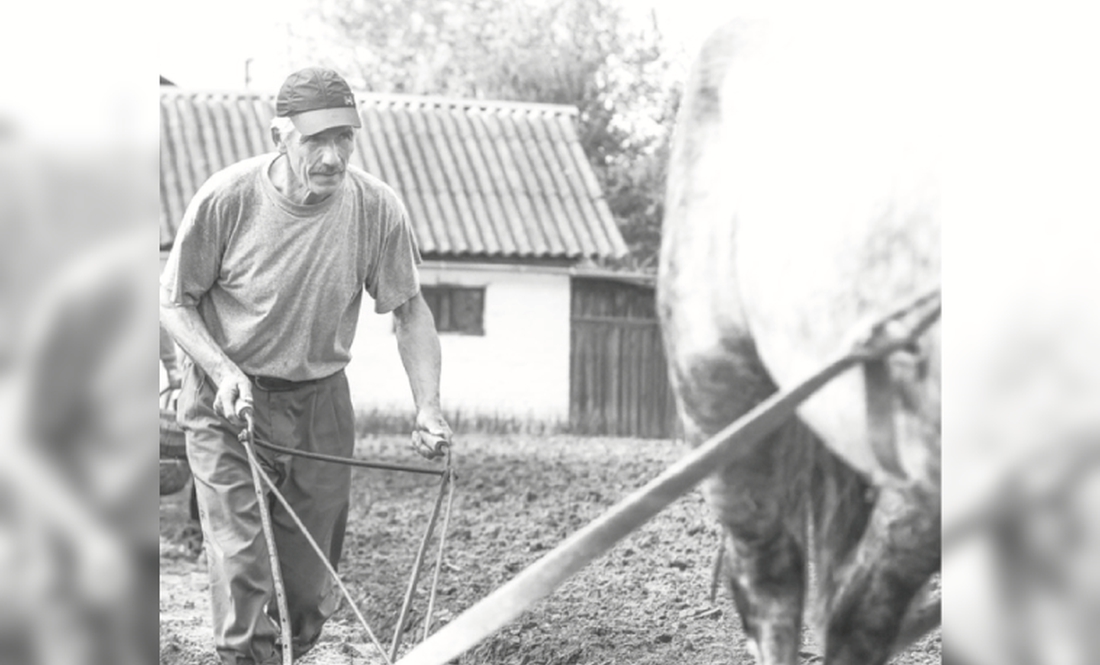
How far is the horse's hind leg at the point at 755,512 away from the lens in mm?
2994

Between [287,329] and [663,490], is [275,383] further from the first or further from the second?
[663,490]

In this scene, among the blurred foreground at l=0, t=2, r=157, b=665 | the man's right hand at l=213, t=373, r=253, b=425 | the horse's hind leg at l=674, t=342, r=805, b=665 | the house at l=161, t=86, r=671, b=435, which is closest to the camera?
the blurred foreground at l=0, t=2, r=157, b=665

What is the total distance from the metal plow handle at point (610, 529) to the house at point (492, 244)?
66cm

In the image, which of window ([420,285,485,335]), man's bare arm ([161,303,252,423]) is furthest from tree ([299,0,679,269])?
man's bare arm ([161,303,252,423])

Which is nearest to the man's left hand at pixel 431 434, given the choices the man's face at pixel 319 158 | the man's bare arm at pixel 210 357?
the man's bare arm at pixel 210 357

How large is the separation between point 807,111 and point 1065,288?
54cm

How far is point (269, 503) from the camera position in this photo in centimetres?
353

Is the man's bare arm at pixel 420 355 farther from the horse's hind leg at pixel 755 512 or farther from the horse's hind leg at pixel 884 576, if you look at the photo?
the horse's hind leg at pixel 884 576

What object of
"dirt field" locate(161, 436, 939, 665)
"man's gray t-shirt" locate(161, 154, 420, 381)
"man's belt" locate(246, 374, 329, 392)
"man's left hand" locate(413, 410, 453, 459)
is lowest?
"dirt field" locate(161, 436, 939, 665)

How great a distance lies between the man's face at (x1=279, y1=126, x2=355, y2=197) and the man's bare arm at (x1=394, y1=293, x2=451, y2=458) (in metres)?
0.35

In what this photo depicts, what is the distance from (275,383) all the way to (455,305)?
0.87 metres

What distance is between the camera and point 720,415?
3.03 m

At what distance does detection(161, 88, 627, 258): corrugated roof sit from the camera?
371 cm

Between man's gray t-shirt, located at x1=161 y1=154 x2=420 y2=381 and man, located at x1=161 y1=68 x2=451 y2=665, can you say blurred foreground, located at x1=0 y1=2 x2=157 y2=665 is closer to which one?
man, located at x1=161 y1=68 x2=451 y2=665
